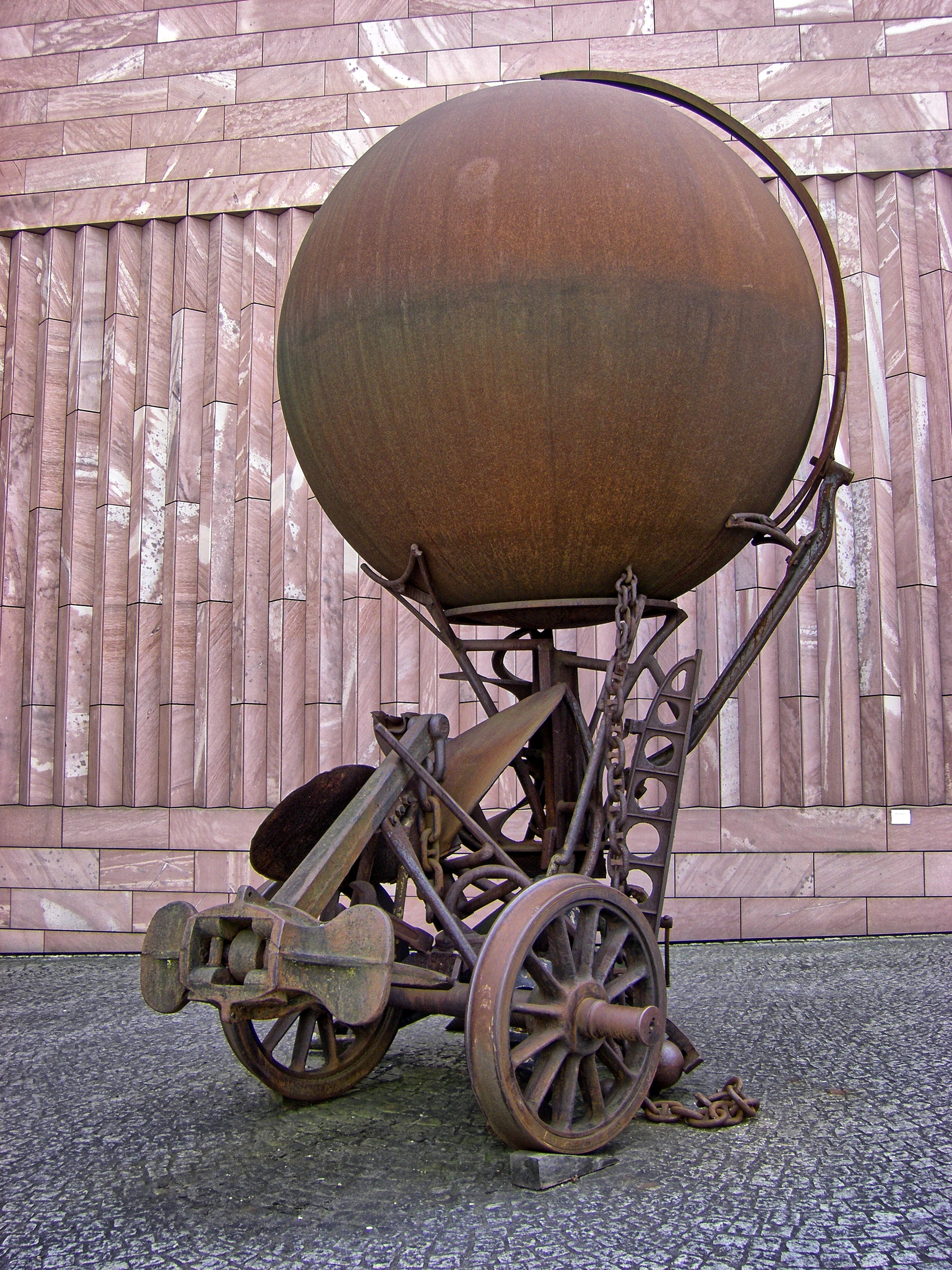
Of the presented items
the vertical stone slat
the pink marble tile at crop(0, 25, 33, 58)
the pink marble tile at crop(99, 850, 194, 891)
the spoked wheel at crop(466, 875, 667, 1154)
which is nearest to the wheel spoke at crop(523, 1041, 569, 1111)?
the spoked wheel at crop(466, 875, 667, 1154)

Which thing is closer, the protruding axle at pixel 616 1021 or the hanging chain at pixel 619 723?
the protruding axle at pixel 616 1021

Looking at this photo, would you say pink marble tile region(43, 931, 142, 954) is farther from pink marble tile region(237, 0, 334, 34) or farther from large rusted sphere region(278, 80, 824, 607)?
pink marble tile region(237, 0, 334, 34)

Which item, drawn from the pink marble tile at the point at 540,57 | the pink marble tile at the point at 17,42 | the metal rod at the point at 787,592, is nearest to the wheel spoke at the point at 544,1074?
the metal rod at the point at 787,592

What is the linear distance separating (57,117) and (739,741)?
6.34 meters

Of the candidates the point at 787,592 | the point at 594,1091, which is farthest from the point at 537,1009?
the point at 787,592

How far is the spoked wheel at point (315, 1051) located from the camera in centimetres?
338

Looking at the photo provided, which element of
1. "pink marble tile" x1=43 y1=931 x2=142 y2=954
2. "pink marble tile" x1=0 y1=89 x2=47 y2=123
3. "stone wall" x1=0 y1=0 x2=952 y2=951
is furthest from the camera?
"pink marble tile" x1=0 y1=89 x2=47 y2=123

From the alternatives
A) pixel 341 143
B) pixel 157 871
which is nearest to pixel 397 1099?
pixel 157 871

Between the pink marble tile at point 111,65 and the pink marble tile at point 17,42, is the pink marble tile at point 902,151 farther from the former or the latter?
the pink marble tile at point 17,42

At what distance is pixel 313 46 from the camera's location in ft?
24.5

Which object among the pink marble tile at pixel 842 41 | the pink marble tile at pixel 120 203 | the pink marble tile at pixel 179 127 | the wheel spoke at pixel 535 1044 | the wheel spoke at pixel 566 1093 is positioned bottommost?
the wheel spoke at pixel 566 1093

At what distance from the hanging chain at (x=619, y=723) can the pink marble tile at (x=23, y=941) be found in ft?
16.1

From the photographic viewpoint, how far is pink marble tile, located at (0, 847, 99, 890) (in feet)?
22.9

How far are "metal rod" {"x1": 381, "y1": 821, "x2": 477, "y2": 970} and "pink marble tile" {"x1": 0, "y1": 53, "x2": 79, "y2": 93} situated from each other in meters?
6.77
